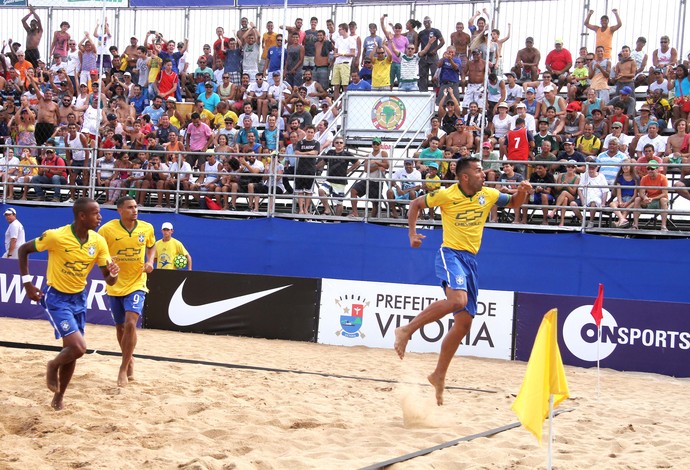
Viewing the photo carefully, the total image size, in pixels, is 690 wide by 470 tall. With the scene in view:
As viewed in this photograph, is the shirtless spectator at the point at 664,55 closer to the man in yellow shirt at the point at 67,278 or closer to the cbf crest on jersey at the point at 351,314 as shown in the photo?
the cbf crest on jersey at the point at 351,314

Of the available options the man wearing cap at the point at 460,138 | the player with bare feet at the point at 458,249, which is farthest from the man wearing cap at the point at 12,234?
the player with bare feet at the point at 458,249

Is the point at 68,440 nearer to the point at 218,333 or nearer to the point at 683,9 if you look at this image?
the point at 218,333

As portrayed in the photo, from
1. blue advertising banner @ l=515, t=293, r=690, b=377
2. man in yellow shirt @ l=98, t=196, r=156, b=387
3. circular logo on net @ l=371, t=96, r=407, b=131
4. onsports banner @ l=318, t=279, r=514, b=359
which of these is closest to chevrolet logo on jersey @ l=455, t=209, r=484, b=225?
man in yellow shirt @ l=98, t=196, r=156, b=387

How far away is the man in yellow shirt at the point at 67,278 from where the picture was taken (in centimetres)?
741

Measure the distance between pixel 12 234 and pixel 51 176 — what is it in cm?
246

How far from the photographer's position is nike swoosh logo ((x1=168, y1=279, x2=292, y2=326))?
558 inches

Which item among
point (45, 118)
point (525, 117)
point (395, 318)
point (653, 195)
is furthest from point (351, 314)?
point (45, 118)

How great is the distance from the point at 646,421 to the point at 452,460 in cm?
261

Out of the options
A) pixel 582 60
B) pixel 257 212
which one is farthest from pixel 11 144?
pixel 582 60

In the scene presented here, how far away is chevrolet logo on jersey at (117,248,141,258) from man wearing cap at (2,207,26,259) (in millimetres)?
8767

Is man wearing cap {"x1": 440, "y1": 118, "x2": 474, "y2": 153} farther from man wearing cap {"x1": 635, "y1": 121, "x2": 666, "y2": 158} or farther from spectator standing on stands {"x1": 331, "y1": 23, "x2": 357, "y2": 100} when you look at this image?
spectator standing on stands {"x1": 331, "y1": 23, "x2": 357, "y2": 100}

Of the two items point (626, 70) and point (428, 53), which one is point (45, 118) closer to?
point (428, 53)

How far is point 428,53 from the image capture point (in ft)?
58.7

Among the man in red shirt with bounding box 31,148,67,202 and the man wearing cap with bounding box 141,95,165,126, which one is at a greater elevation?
the man wearing cap with bounding box 141,95,165,126
